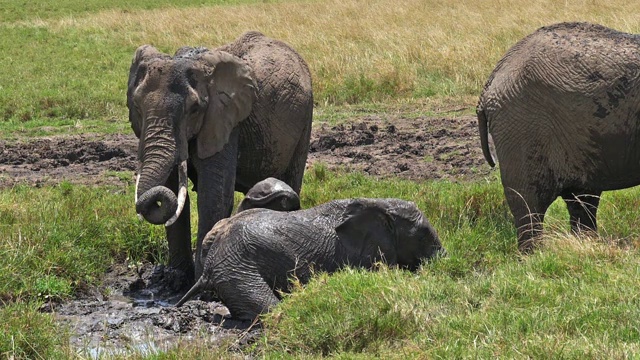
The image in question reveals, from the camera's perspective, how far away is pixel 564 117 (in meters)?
7.51

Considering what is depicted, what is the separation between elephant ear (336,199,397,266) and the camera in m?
A: 7.14

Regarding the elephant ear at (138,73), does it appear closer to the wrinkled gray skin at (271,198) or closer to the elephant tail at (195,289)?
the wrinkled gray skin at (271,198)

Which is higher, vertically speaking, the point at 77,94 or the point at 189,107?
the point at 189,107

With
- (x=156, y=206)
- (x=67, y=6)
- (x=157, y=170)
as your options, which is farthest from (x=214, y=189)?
(x=67, y=6)

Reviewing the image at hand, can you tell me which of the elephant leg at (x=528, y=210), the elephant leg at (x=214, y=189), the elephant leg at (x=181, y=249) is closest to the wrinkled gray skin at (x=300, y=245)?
the elephant leg at (x=214, y=189)

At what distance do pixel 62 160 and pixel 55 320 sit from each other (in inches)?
207

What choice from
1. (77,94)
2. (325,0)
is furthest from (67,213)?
(325,0)

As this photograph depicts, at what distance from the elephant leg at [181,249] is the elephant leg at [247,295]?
4.84ft

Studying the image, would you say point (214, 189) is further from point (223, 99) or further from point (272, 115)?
point (272, 115)

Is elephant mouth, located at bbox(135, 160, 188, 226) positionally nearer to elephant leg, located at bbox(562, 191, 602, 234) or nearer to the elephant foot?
the elephant foot

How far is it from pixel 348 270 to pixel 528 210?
1720 millimetres

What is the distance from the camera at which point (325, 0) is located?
98.1 feet

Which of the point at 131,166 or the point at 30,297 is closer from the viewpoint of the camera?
the point at 30,297

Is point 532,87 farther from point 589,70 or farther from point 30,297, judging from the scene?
point 30,297
